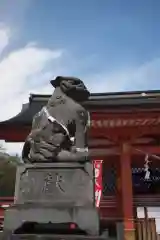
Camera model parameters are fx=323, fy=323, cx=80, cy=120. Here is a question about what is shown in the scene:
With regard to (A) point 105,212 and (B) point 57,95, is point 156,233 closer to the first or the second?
(A) point 105,212

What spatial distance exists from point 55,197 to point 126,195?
16.0 feet

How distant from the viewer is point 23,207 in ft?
10.1

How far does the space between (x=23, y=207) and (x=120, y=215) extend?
5309mm

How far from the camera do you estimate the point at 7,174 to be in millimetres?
28672

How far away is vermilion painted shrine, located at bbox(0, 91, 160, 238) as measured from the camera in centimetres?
711

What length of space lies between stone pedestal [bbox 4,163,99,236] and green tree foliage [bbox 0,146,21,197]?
21040 mm

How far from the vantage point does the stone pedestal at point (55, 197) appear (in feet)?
9.77

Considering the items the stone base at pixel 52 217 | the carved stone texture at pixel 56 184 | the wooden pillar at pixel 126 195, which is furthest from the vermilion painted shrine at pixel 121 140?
the stone base at pixel 52 217

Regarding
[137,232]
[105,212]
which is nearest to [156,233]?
[137,232]

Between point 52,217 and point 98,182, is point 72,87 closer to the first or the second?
point 52,217

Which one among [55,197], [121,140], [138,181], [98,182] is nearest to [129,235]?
[98,182]

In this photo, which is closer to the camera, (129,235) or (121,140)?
(129,235)

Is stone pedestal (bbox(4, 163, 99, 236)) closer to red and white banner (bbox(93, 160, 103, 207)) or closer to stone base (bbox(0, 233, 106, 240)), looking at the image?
stone base (bbox(0, 233, 106, 240))

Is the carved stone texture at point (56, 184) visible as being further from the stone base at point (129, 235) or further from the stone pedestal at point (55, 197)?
the stone base at point (129, 235)
